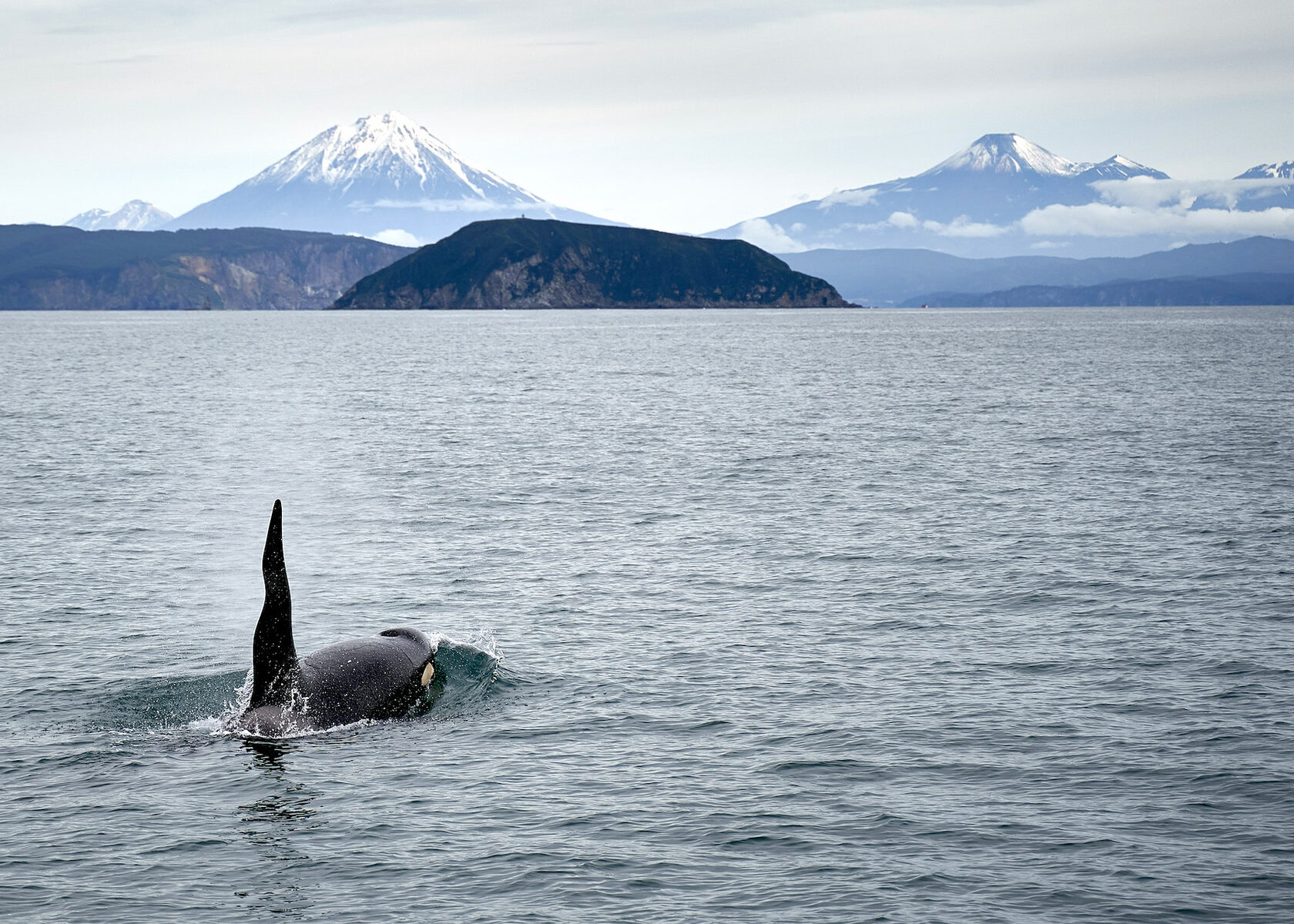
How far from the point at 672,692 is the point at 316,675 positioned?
7290 millimetres

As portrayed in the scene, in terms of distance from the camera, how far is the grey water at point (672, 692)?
17719 mm

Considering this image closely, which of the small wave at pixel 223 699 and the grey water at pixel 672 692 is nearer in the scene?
the grey water at pixel 672 692

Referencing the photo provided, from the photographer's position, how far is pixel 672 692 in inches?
1027

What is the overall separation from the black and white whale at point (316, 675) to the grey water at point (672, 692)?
63 cm

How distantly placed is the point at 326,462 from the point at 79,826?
4610 cm

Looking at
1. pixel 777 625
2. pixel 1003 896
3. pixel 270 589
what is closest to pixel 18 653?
pixel 270 589

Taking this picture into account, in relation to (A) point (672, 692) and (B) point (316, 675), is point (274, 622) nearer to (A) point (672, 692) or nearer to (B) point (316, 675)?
(B) point (316, 675)

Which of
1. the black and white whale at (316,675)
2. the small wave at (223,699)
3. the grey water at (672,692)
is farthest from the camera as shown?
the small wave at (223,699)

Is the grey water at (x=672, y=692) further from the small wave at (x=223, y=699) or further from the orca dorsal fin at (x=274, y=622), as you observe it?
the orca dorsal fin at (x=274, y=622)

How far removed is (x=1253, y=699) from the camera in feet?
83.3

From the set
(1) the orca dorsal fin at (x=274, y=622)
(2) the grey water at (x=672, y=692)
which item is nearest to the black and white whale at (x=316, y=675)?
(1) the orca dorsal fin at (x=274, y=622)

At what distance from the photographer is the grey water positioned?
17719mm

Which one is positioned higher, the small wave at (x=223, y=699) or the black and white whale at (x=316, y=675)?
the black and white whale at (x=316, y=675)

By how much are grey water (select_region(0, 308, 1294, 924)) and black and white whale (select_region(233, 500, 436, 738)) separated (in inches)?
24.7
